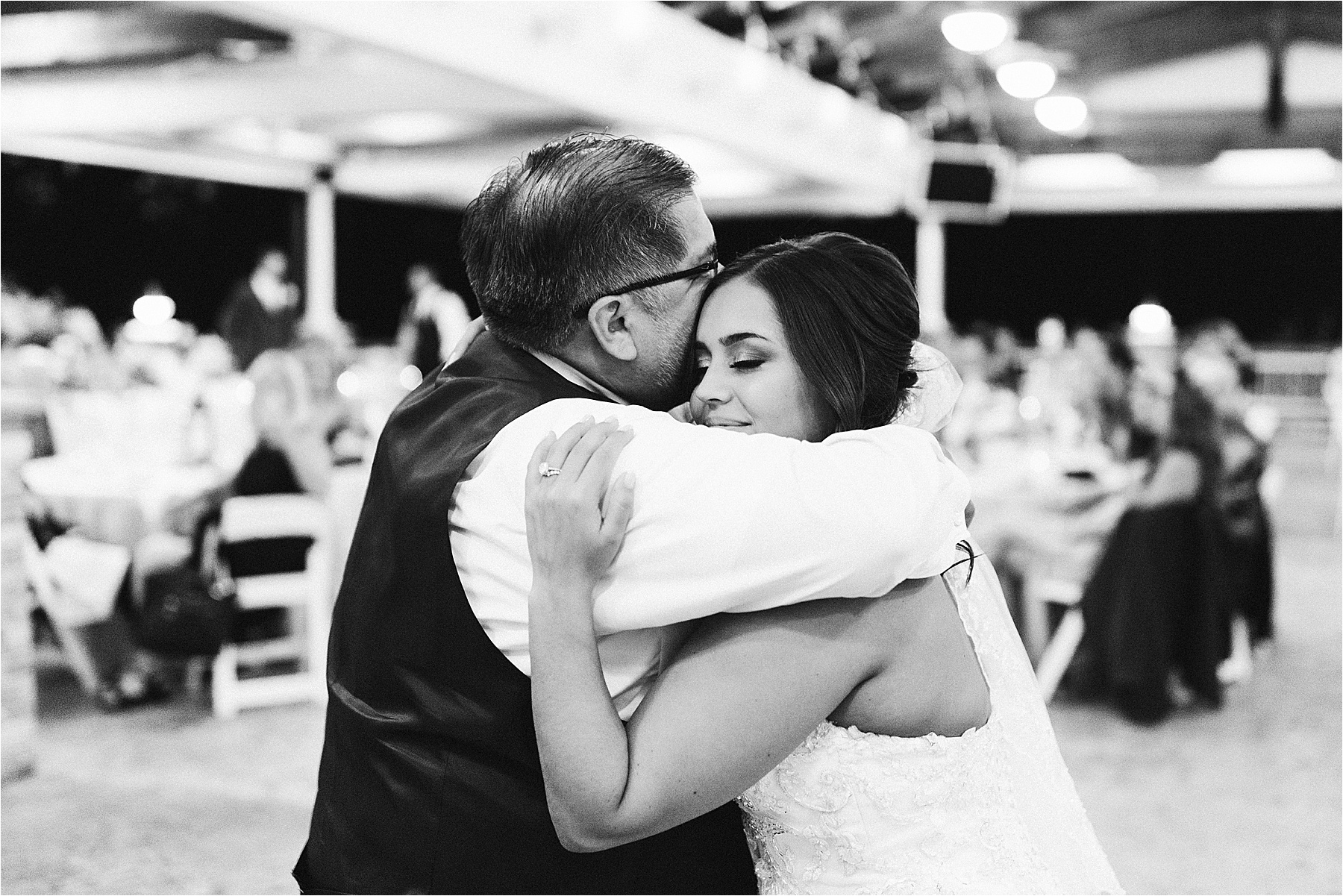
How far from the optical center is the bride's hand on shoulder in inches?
40.8

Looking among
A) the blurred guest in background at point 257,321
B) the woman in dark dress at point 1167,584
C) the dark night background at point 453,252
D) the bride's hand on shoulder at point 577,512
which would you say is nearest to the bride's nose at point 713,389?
the bride's hand on shoulder at point 577,512

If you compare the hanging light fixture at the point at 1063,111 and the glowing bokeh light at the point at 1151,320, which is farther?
the glowing bokeh light at the point at 1151,320

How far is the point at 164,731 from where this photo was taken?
4582 mm

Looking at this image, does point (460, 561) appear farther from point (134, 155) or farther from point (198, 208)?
point (198, 208)

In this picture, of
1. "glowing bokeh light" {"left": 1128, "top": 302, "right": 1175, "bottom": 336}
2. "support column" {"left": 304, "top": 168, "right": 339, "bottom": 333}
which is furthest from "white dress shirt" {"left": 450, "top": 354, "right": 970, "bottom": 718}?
"support column" {"left": 304, "top": 168, "right": 339, "bottom": 333}

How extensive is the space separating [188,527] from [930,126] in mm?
12919

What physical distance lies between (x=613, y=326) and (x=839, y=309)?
9.2 inches

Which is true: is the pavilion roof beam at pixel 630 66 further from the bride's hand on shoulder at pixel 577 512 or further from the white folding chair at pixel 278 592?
the bride's hand on shoulder at pixel 577 512

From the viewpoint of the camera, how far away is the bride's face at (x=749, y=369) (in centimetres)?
129

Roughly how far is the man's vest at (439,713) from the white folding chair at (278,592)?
366 cm

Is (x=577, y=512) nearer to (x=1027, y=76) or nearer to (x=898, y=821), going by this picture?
(x=898, y=821)

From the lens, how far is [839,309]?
1.31m

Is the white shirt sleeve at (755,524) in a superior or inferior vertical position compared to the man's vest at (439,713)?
superior

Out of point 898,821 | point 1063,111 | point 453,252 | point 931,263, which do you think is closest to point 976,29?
point 1063,111
